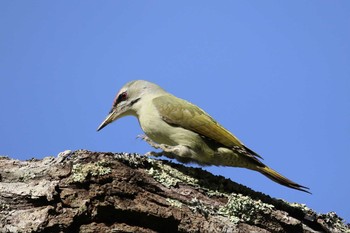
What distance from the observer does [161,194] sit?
450cm

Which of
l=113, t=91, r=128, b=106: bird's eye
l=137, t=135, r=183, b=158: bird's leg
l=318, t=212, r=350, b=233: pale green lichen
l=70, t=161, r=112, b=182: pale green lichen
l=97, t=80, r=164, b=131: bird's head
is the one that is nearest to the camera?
l=70, t=161, r=112, b=182: pale green lichen

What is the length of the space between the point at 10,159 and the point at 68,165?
0.69 m

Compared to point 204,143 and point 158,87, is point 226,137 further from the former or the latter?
point 158,87

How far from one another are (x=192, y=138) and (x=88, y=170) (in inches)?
86.6

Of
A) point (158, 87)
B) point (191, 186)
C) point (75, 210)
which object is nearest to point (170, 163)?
point (191, 186)

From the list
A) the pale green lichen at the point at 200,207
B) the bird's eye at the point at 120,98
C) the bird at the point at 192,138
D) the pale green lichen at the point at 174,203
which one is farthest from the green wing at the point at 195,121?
the pale green lichen at the point at 174,203

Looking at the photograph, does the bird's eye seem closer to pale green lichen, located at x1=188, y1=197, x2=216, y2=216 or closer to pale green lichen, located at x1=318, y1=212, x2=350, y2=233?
pale green lichen, located at x1=188, y1=197, x2=216, y2=216

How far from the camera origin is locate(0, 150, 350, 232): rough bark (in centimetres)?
412

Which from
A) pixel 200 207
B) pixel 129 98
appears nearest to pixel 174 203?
pixel 200 207

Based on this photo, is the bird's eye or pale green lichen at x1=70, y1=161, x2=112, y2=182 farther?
the bird's eye

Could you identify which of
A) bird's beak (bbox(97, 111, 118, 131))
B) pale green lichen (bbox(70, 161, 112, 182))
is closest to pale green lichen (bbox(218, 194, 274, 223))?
pale green lichen (bbox(70, 161, 112, 182))

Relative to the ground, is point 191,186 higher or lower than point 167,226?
higher

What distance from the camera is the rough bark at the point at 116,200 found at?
4125 millimetres

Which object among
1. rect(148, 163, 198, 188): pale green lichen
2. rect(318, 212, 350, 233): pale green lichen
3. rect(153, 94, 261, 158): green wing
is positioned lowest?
rect(148, 163, 198, 188): pale green lichen
